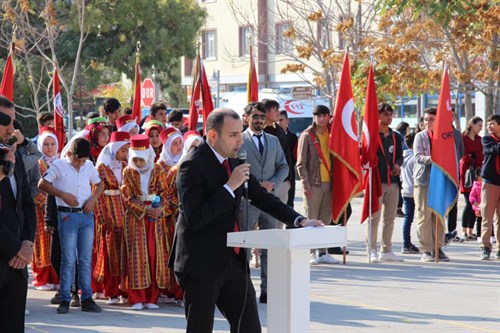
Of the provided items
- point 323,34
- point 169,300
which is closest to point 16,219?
point 169,300

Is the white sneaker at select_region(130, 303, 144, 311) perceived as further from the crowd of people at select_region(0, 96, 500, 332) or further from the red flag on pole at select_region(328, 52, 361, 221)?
the red flag on pole at select_region(328, 52, 361, 221)

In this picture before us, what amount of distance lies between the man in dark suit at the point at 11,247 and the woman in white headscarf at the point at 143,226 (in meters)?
3.70

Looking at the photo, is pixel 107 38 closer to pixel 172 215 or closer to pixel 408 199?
pixel 408 199

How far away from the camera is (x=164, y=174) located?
10609mm

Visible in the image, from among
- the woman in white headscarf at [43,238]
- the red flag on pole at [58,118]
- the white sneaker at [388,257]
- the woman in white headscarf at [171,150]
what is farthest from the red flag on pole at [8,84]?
the white sneaker at [388,257]

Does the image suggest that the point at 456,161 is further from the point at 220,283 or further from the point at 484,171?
the point at 220,283

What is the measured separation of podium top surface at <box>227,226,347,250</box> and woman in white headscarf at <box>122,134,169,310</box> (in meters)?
4.70

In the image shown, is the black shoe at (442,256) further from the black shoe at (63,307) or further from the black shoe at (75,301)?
the black shoe at (63,307)

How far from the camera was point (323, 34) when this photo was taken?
31.9m

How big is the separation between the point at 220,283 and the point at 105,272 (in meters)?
4.73

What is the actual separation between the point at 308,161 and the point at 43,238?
3.87m

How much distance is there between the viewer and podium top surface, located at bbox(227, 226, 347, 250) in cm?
552

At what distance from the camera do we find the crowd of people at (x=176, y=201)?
636 centimetres

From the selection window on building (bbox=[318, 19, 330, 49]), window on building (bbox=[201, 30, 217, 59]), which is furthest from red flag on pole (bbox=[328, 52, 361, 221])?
window on building (bbox=[201, 30, 217, 59])
